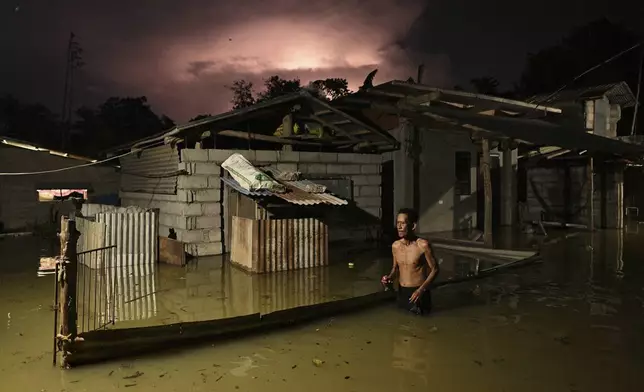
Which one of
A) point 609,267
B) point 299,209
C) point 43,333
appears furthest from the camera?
point 299,209

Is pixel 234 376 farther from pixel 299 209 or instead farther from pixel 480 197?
pixel 480 197

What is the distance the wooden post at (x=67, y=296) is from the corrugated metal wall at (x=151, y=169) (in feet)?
24.4

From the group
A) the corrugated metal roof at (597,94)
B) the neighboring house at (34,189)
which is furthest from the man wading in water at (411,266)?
the corrugated metal roof at (597,94)

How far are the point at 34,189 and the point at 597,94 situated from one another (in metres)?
24.1

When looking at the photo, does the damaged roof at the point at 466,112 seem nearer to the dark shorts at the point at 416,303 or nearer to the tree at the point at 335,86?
the dark shorts at the point at 416,303

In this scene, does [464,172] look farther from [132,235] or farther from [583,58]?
[583,58]

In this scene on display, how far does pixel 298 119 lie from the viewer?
48.6 ft

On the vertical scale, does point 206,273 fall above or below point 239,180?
below

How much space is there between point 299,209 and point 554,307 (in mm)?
6487

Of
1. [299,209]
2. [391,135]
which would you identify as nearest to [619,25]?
[391,135]

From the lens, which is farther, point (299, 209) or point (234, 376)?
point (299, 209)

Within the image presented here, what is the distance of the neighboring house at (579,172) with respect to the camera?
63.2ft

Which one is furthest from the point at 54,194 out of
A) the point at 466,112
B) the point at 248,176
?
the point at 466,112

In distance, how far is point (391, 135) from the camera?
15.3 meters
